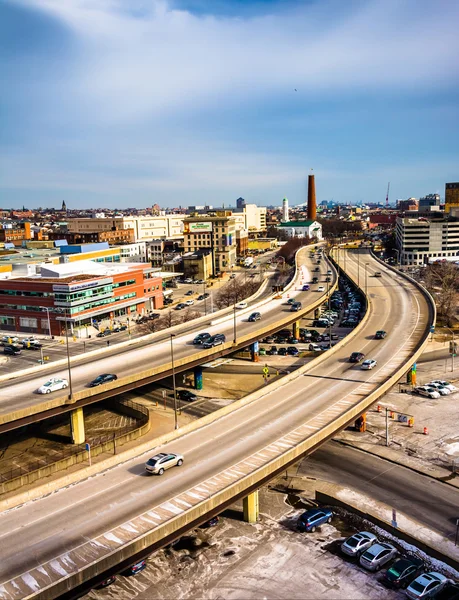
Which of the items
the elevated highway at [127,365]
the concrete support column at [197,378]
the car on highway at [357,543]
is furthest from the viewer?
the concrete support column at [197,378]

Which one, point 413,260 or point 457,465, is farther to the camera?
point 413,260

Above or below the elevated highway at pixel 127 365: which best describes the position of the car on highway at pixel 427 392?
below

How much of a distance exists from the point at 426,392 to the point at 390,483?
51.6 feet

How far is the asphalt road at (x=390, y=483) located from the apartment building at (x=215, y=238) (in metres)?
86.0

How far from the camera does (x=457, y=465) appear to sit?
1188 inches

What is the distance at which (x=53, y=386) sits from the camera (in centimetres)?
3197

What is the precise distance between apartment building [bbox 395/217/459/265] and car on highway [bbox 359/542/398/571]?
10664 centimetres

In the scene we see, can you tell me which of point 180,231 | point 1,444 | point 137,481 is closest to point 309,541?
point 137,481

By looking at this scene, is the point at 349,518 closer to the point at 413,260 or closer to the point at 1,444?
the point at 1,444

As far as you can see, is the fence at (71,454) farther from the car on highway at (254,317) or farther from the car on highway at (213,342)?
the car on highway at (254,317)

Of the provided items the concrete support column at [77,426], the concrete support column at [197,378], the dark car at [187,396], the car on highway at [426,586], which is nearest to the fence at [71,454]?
the concrete support column at [77,426]

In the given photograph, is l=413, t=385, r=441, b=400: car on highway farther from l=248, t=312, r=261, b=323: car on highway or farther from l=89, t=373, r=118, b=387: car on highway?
l=89, t=373, r=118, b=387: car on highway

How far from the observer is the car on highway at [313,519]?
24.2 metres

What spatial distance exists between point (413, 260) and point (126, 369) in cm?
9954
